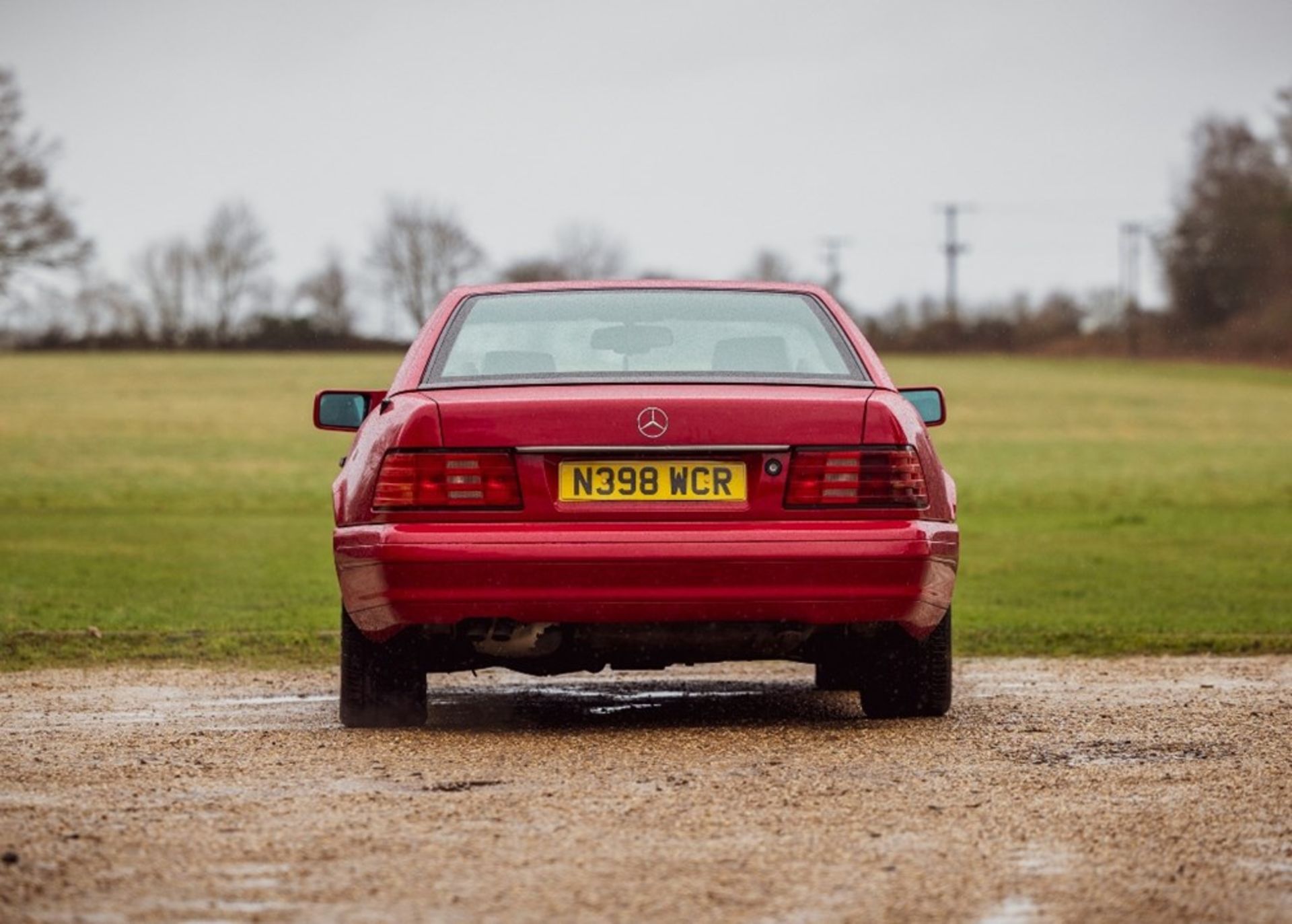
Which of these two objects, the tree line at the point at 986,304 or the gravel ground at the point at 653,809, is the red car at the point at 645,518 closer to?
the gravel ground at the point at 653,809

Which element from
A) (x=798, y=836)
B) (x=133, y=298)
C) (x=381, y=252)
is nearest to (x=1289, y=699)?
(x=798, y=836)

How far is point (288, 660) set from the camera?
947 centimetres

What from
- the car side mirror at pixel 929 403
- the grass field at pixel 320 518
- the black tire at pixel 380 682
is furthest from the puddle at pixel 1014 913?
the grass field at pixel 320 518

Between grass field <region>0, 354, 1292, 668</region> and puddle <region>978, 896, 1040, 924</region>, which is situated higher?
puddle <region>978, 896, 1040, 924</region>

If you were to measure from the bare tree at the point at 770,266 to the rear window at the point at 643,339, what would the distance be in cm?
9724

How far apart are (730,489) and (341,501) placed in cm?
125

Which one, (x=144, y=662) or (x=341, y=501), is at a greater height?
(x=341, y=501)

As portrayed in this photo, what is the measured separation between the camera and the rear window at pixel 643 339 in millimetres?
6574

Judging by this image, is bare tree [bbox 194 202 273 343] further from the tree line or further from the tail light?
the tail light

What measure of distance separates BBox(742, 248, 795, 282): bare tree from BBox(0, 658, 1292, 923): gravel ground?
97538 millimetres

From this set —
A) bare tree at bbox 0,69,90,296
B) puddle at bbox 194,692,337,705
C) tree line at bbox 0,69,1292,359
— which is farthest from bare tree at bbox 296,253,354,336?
puddle at bbox 194,692,337,705

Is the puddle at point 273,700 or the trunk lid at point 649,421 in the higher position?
the trunk lid at point 649,421

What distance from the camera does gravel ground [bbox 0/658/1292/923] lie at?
13.4 ft

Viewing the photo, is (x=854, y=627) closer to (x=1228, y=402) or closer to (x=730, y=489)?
(x=730, y=489)
